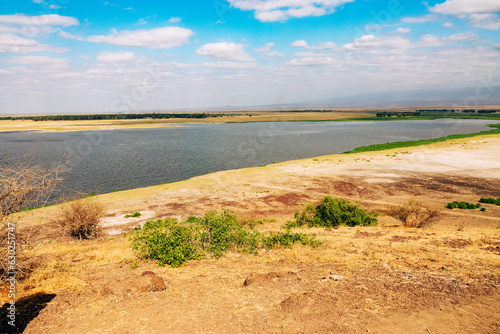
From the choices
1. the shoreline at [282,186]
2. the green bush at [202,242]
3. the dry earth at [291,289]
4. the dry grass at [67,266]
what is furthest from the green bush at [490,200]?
the dry grass at [67,266]

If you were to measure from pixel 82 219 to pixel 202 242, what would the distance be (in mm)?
7704

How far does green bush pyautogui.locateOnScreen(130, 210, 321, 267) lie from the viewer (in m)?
10.9

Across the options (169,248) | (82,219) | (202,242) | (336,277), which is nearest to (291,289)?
(336,277)

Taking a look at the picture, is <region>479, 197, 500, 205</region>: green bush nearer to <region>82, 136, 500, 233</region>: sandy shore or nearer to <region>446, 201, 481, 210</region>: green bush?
<region>82, 136, 500, 233</region>: sandy shore

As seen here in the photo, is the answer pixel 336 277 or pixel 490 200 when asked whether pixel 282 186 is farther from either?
pixel 336 277

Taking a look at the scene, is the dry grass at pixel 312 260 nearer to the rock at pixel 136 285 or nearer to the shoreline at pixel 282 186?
the rock at pixel 136 285

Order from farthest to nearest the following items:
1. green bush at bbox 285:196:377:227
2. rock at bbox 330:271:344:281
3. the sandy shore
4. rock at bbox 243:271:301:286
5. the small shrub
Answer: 1. the sandy shore
2. the small shrub
3. green bush at bbox 285:196:377:227
4. rock at bbox 330:271:344:281
5. rock at bbox 243:271:301:286

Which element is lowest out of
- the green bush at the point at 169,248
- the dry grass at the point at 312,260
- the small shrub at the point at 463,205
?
the small shrub at the point at 463,205

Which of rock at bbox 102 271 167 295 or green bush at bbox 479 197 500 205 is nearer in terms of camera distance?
rock at bbox 102 271 167 295

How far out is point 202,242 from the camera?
488 inches

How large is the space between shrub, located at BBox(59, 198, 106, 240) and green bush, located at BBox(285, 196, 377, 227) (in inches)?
444

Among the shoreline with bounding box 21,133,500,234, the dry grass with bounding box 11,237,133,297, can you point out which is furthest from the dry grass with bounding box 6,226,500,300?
the shoreline with bounding box 21,133,500,234

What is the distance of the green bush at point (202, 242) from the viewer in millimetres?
10859

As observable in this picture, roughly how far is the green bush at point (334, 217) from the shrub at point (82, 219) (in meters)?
11.3
